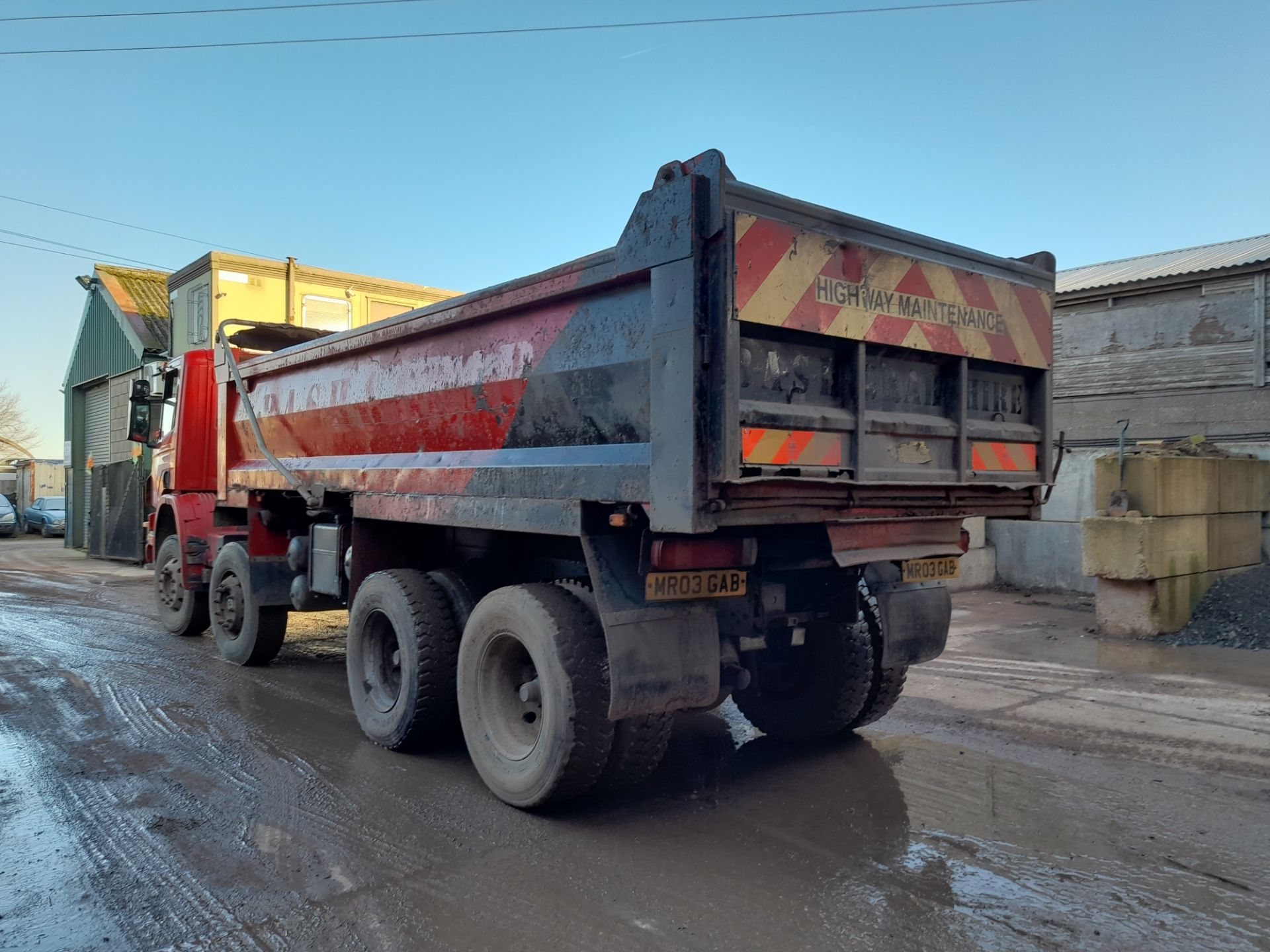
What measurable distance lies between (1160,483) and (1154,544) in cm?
59

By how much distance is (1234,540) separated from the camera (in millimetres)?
9680

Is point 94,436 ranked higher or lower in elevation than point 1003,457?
higher

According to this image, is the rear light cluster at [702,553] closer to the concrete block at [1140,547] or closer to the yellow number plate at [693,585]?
the yellow number plate at [693,585]

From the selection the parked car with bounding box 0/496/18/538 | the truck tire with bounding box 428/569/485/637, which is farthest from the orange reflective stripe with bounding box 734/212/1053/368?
the parked car with bounding box 0/496/18/538

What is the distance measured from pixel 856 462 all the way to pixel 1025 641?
19.0ft

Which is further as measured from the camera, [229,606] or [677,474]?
[229,606]

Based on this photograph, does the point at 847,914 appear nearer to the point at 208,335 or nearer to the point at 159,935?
the point at 159,935

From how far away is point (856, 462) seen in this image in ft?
12.7

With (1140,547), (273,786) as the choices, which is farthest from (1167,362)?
(273,786)

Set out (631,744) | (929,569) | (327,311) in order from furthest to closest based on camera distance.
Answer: (327,311) → (929,569) → (631,744)

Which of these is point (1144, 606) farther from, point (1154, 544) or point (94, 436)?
point (94, 436)

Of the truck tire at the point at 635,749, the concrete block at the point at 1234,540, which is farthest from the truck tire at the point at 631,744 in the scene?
the concrete block at the point at 1234,540

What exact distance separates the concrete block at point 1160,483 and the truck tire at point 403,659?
6.72m

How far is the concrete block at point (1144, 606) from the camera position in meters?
8.52
